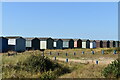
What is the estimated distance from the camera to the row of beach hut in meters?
45.2

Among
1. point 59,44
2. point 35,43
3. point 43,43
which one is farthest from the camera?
point 59,44

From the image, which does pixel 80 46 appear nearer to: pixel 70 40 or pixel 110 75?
pixel 70 40

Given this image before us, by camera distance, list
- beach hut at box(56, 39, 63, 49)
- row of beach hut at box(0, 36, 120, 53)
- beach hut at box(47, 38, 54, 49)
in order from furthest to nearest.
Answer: beach hut at box(56, 39, 63, 49) < beach hut at box(47, 38, 54, 49) < row of beach hut at box(0, 36, 120, 53)

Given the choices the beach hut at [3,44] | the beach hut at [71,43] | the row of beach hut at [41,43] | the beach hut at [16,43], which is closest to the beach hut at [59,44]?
the row of beach hut at [41,43]

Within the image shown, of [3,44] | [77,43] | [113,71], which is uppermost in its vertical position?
[77,43]

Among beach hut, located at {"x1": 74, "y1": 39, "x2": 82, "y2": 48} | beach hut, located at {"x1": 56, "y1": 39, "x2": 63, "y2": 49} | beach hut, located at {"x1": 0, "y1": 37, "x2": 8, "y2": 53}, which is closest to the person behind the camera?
beach hut, located at {"x1": 0, "y1": 37, "x2": 8, "y2": 53}

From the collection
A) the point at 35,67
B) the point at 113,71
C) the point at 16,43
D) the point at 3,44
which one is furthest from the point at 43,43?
the point at 113,71

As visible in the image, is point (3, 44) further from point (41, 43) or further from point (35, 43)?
point (41, 43)

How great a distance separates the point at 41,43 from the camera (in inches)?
2169

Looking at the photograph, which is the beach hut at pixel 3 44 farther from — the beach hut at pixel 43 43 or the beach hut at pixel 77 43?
the beach hut at pixel 77 43

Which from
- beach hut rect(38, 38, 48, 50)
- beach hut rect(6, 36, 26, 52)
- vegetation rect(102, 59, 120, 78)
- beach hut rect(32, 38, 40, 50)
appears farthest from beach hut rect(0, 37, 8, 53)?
vegetation rect(102, 59, 120, 78)

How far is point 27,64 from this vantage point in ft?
61.8

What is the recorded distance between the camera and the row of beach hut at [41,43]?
45.2 meters

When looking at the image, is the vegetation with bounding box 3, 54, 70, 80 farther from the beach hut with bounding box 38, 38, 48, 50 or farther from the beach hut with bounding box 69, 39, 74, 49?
the beach hut with bounding box 69, 39, 74, 49
